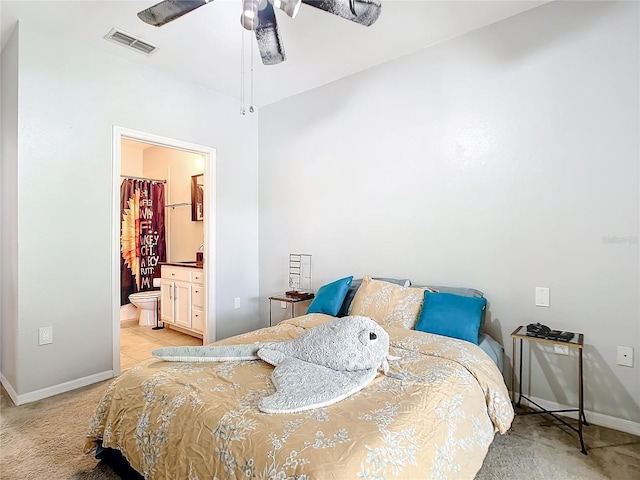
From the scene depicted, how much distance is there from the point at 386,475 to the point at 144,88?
3.48 metres

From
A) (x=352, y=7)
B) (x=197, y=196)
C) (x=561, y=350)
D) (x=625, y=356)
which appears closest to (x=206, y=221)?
(x=197, y=196)

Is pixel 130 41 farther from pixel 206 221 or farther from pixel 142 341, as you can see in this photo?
pixel 142 341

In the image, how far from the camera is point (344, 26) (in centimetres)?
263

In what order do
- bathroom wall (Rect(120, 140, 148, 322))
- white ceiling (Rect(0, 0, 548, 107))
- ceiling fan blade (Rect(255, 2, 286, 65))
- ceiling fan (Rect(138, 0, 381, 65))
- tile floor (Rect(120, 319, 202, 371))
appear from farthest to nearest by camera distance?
bathroom wall (Rect(120, 140, 148, 322)) < tile floor (Rect(120, 319, 202, 371)) < white ceiling (Rect(0, 0, 548, 107)) < ceiling fan blade (Rect(255, 2, 286, 65)) < ceiling fan (Rect(138, 0, 381, 65))

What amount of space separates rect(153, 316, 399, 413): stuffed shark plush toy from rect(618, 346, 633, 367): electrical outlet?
1.46 metres

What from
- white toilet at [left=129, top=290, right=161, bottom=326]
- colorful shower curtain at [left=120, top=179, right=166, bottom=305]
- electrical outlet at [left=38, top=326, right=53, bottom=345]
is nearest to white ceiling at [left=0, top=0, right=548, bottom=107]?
electrical outlet at [left=38, top=326, right=53, bottom=345]

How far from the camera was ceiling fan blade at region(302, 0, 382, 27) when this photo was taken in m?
1.76

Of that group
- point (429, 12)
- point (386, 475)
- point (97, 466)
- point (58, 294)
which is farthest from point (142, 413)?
point (429, 12)

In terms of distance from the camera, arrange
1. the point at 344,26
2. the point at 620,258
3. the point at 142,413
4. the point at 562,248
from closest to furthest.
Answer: the point at 142,413
the point at 620,258
the point at 562,248
the point at 344,26

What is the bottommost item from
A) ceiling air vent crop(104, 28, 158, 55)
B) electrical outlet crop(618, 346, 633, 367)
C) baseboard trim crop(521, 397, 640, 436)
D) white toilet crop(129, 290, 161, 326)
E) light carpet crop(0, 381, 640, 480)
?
light carpet crop(0, 381, 640, 480)

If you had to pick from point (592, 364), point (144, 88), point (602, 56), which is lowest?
point (592, 364)

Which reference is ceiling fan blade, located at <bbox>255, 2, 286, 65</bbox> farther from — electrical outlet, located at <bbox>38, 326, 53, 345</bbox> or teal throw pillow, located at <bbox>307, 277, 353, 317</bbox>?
Answer: electrical outlet, located at <bbox>38, 326, 53, 345</bbox>

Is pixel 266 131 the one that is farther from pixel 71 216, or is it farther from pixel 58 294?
pixel 58 294

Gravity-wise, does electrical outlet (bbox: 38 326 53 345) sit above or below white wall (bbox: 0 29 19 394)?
below
